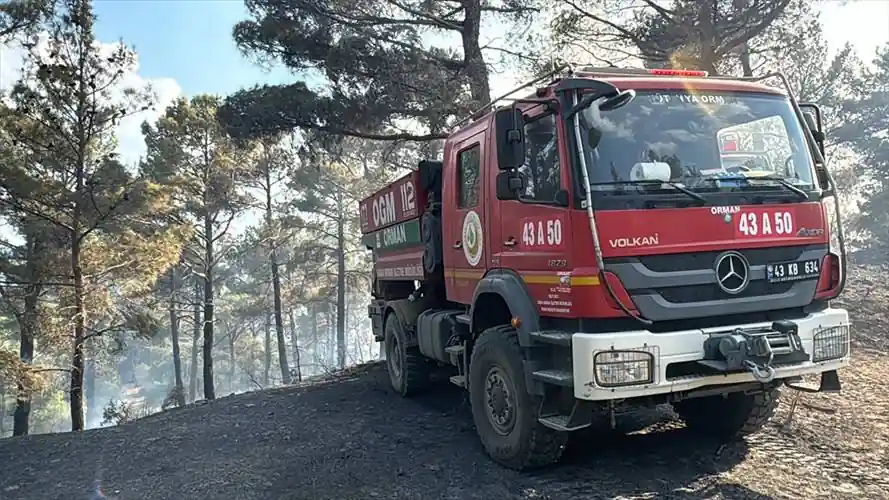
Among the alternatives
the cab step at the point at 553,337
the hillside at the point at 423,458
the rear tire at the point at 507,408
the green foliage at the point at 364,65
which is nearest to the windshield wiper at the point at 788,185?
the cab step at the point at 553,337

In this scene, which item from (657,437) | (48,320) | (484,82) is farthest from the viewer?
(48,320)

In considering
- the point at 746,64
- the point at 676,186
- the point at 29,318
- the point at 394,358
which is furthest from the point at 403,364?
the point at 29,318

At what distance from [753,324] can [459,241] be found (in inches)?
106

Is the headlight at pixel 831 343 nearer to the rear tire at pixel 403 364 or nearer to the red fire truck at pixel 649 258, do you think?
the red fire truck at pixel 649 258

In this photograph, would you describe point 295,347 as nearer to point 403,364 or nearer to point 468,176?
point 403,364

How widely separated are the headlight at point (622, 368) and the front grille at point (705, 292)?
42 centimetres

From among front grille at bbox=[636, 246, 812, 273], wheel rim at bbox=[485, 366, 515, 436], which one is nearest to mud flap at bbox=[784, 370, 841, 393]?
front grille at bbox=[636, 246, 812, 273]

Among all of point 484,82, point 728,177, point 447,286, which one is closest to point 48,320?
point 484,82

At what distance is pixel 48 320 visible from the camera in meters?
15.3

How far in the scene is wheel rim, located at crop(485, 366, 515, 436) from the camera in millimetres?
4988

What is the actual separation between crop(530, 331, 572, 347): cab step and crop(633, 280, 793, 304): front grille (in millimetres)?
525

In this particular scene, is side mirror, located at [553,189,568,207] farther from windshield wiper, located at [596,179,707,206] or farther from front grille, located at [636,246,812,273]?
front grille, located at [636,246,812,273]

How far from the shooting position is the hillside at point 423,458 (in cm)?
462

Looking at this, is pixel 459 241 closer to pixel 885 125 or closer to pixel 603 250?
pixel 603 250
